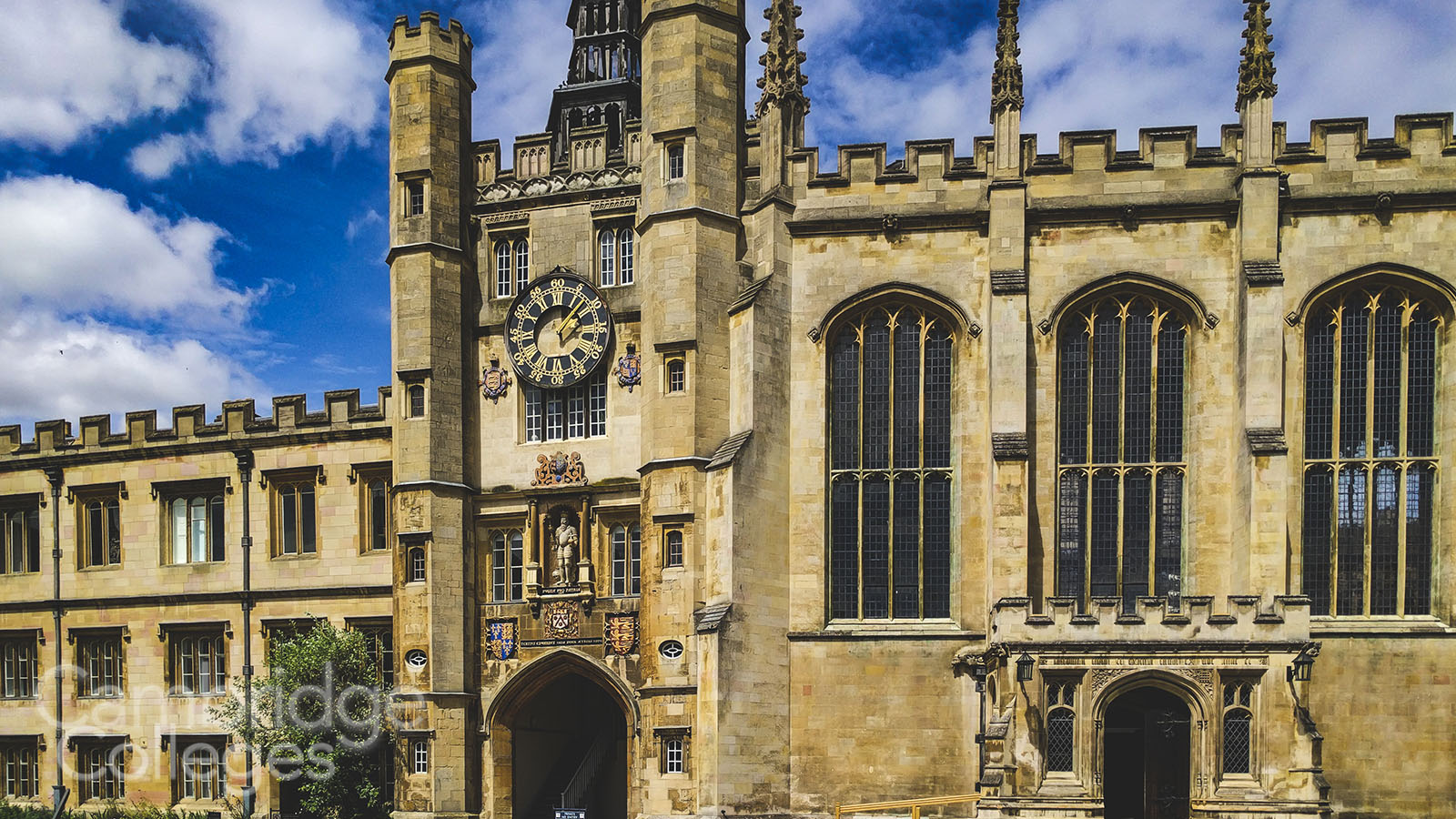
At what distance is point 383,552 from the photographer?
105 feet

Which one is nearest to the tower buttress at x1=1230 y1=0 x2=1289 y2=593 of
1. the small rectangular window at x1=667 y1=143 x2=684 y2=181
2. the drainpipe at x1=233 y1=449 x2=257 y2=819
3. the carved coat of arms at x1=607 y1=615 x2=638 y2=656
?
the small rectangular window at x1=667 y1=143 x2=684 y2=181

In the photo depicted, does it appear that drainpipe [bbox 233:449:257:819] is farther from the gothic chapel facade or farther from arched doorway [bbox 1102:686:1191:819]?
arched doorway [bbox 1102:686:1191:819]

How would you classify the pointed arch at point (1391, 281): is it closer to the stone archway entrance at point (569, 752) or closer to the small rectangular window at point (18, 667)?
the stone archway entrance at point (569, 752)

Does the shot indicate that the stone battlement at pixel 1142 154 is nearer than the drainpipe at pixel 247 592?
Yes

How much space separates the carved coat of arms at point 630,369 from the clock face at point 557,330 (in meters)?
0.48

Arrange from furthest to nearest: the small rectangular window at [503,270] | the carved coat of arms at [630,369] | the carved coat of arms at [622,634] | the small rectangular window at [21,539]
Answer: the small rectangular window at [21,539] → the small rectangular window at [503,270] → the carved coat of arms at [630,369] → the carved coat of arms at [622,634]

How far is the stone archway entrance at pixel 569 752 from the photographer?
98.5 ft

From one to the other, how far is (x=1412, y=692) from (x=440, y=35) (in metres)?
26.2

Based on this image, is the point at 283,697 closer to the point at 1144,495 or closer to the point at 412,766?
the point at 412,766

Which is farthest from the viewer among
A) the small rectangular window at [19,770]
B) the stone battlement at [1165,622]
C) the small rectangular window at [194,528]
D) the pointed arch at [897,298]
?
the small rectangular window at [19,770]

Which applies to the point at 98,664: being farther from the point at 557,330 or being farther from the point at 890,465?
the point at 890,465

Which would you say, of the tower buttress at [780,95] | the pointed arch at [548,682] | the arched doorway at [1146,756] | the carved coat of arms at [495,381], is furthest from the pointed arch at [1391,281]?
the carved coat of arms at [495,381]

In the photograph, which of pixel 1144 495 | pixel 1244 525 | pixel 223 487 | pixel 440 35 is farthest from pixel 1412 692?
pixel 223 487

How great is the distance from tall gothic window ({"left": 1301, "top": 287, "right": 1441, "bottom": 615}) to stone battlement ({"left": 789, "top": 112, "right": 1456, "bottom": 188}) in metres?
3.07
